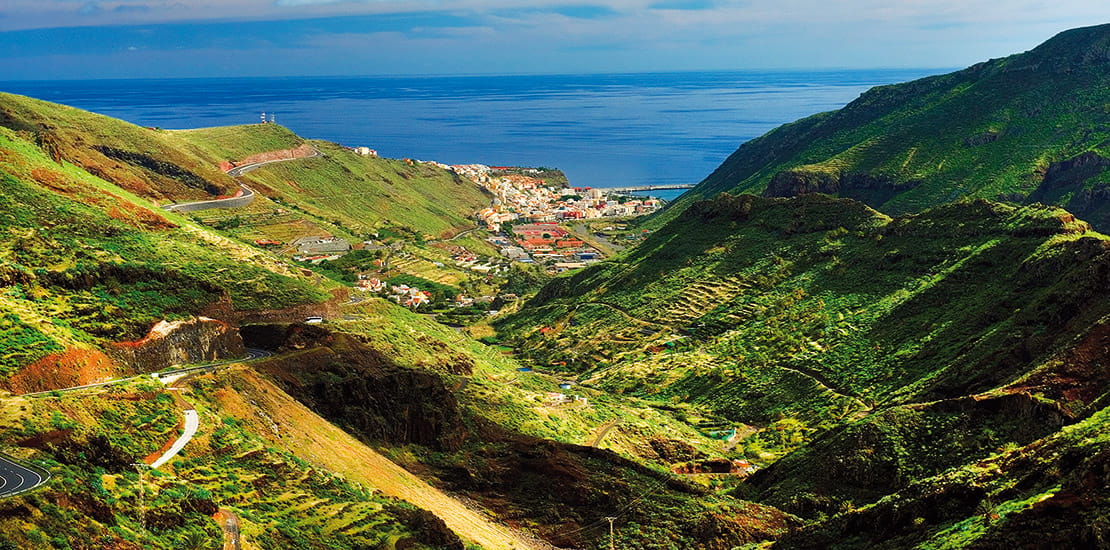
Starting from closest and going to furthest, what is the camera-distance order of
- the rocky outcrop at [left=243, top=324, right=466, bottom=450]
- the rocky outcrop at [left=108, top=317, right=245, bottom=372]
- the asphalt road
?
the asphalt road → the rocky outcrop at [left=243, top=324, right=466, bottom=450] → the rocky outcrop at [left=108, top=317, right=245, bottom=372]

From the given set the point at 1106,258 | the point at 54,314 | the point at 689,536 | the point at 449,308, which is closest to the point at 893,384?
the point at 1106,258

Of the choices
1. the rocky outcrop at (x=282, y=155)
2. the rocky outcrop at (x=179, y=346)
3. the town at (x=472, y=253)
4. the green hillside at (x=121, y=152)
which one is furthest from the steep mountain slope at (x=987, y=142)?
the rocky outcrop at (x=179, y=346)

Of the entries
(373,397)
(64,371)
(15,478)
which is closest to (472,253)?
(373,397)

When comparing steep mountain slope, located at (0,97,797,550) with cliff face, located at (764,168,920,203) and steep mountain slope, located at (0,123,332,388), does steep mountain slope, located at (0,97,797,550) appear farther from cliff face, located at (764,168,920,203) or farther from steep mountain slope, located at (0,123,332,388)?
cliff face, located at (764,168,920,203)

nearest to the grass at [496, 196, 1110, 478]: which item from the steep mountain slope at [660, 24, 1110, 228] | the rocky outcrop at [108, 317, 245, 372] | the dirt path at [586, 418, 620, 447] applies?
the dirt path at [586, 418, 620, 447]

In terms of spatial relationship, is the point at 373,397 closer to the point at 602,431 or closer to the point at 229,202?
the point at 602,431

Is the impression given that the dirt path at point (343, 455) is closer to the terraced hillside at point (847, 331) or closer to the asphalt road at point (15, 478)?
the asphalt road at point (15, 478)
